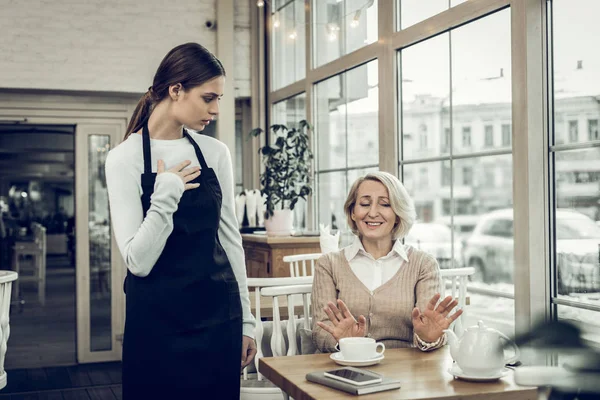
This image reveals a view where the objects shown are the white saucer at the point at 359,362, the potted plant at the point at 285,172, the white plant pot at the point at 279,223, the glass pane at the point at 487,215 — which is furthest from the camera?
the glass pane at the point at 487,215

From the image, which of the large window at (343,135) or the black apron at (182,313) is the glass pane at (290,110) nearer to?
the large window at (343,135)

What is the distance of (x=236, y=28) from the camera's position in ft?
21.7

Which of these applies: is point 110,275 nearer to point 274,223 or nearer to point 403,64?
point 274,223

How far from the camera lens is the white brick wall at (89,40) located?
5.78 metres

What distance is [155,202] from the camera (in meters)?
1.65

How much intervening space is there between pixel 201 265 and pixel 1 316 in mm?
2180

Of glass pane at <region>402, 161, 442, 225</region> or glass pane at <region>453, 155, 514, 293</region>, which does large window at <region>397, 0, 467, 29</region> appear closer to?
glass pane at <region>453, 155, 514, 293</region>

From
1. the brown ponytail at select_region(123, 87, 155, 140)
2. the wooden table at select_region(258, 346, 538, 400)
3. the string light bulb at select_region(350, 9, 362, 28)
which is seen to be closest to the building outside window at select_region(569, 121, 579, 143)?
the wooden table at select_region(258, 346, 538, 400)

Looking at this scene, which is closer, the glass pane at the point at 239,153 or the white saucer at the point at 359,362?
the white saucer at the point at 359,362

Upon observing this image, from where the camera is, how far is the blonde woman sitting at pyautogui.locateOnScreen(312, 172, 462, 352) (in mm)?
2418

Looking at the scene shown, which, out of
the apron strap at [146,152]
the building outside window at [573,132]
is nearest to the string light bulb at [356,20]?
the building outside window at [573,132]

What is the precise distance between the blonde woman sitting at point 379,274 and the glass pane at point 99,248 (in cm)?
389

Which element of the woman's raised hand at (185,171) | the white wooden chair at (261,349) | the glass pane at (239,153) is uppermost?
the glass pane at (239,153)

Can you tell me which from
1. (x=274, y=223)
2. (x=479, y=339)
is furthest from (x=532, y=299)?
(x=274, y=223)
